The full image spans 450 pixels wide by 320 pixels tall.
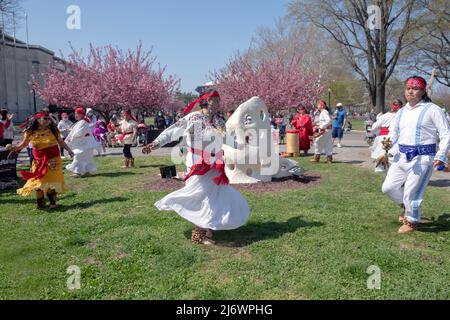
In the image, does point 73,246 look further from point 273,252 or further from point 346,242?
point 346,242

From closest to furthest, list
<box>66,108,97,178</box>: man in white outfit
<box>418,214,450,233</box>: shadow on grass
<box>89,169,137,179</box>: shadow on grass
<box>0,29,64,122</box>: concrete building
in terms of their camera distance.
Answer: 1. <box>418,214,450,233</box>: shadow on grass
2. <box>66,108,97,178</box>: man in white outfit
3. <box>89,169,137,179</box>: shadow on grass
4. <box>0,29,64,122</box>: concrete building

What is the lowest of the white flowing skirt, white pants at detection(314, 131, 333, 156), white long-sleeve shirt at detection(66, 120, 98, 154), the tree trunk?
the white flowing skirt

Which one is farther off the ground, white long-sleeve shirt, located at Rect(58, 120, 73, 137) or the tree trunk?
the tree trunk

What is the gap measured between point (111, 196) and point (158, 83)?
917 inches

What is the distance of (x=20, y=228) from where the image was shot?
6.27 metres

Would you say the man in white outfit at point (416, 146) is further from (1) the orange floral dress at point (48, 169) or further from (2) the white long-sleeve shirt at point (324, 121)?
(2) the white long-sleeve shirt at point (324, 121)

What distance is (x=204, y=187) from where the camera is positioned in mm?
5234

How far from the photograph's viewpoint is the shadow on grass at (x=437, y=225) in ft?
18.7

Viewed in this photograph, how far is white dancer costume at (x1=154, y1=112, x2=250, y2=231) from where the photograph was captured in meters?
5.14

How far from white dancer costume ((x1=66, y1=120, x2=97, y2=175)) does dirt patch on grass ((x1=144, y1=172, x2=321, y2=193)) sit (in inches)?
93.3

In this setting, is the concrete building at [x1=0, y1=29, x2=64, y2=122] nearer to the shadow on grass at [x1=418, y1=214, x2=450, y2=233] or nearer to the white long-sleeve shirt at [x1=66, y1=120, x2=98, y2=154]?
the white long-sleeve shirt at [x1=66, y1=120, x2=98, y2=154]

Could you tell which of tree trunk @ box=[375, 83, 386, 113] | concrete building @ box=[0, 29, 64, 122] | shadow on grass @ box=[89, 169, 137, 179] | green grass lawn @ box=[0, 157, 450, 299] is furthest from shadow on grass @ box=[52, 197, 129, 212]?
concrete building @ box=[0, 29, 64, 122]

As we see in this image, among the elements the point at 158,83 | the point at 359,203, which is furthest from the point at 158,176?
the point at 158,83

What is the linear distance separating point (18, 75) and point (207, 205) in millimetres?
55663
